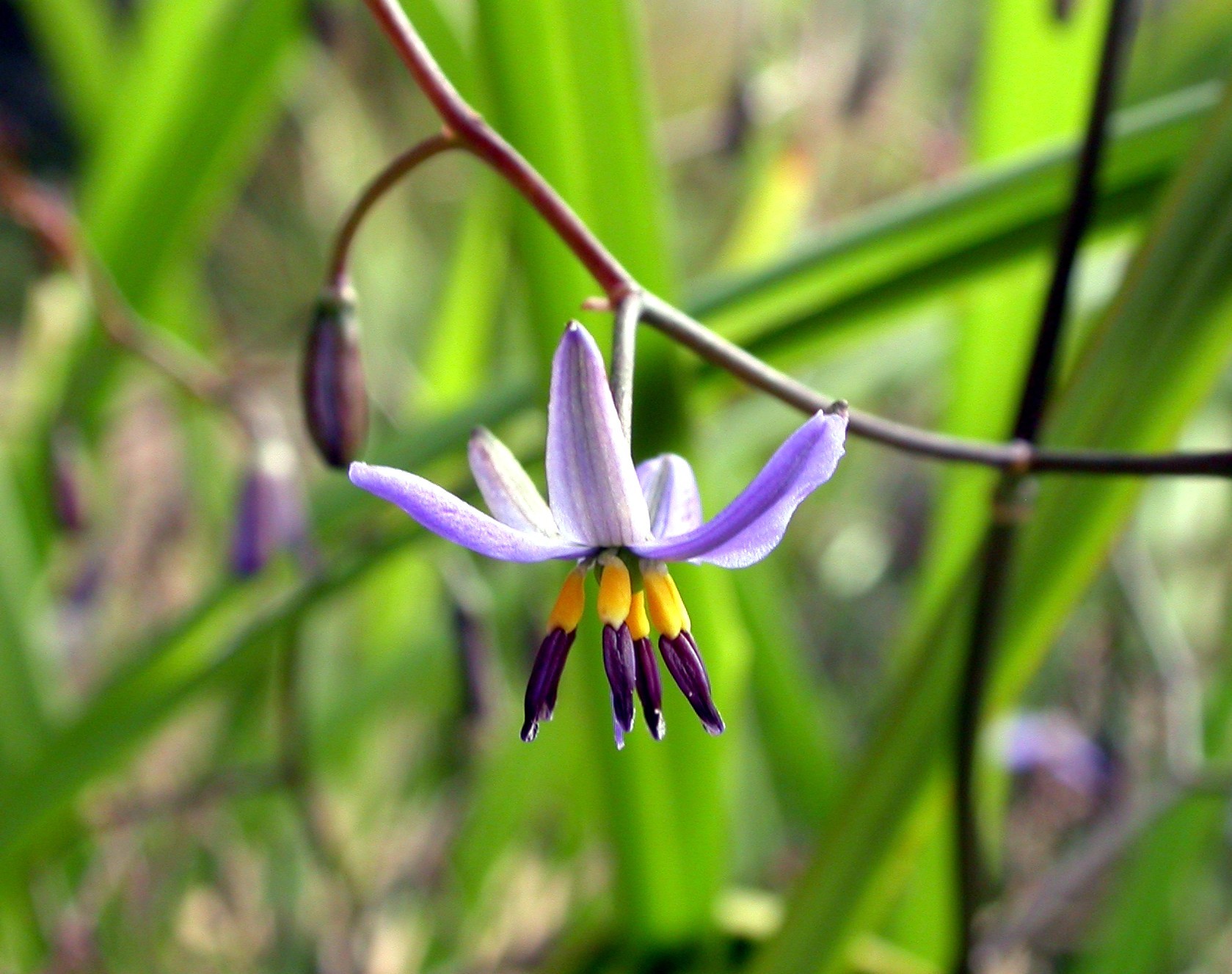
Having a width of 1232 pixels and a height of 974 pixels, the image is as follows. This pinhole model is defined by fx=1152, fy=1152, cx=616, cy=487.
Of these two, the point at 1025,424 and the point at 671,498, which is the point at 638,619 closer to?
the point at 671,498

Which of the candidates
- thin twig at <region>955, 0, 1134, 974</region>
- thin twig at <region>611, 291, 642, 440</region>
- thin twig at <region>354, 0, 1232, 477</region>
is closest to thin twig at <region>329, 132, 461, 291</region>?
thin twig at <region>354, 0, 1232, 477</region>

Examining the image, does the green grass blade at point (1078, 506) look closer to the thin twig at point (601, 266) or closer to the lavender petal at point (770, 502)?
the thin twig at point (601, 266)

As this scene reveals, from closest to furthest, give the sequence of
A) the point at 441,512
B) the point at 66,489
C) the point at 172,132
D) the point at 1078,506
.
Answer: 1. the point at 441,512
2. the point at 1078,506
3. the point at 66,489
4. the point at 172,132

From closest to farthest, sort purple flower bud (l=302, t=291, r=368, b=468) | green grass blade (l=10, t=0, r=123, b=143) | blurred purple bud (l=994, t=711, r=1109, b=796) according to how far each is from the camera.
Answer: purple flower bud (l=302, t=291, r=368, b=468), blurred purple bud (l=994, t=711, r=1109, b=796), green grass blade (l=10, t=0, r=123, b=143)

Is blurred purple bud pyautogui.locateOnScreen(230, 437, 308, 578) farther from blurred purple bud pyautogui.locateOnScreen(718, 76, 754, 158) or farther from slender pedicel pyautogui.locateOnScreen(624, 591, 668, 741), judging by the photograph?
blurred purple bud pyautogui.locateOnScreen(718, 76, 754, 158)

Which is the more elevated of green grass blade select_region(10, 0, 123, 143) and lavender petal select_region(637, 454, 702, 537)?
green grass blade select_region(10, 0, 123, 143)

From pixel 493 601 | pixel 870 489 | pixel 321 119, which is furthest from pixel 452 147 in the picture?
pixel 321 119

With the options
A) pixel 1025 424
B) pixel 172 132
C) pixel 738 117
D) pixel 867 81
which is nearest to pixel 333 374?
pixel 1025 424
